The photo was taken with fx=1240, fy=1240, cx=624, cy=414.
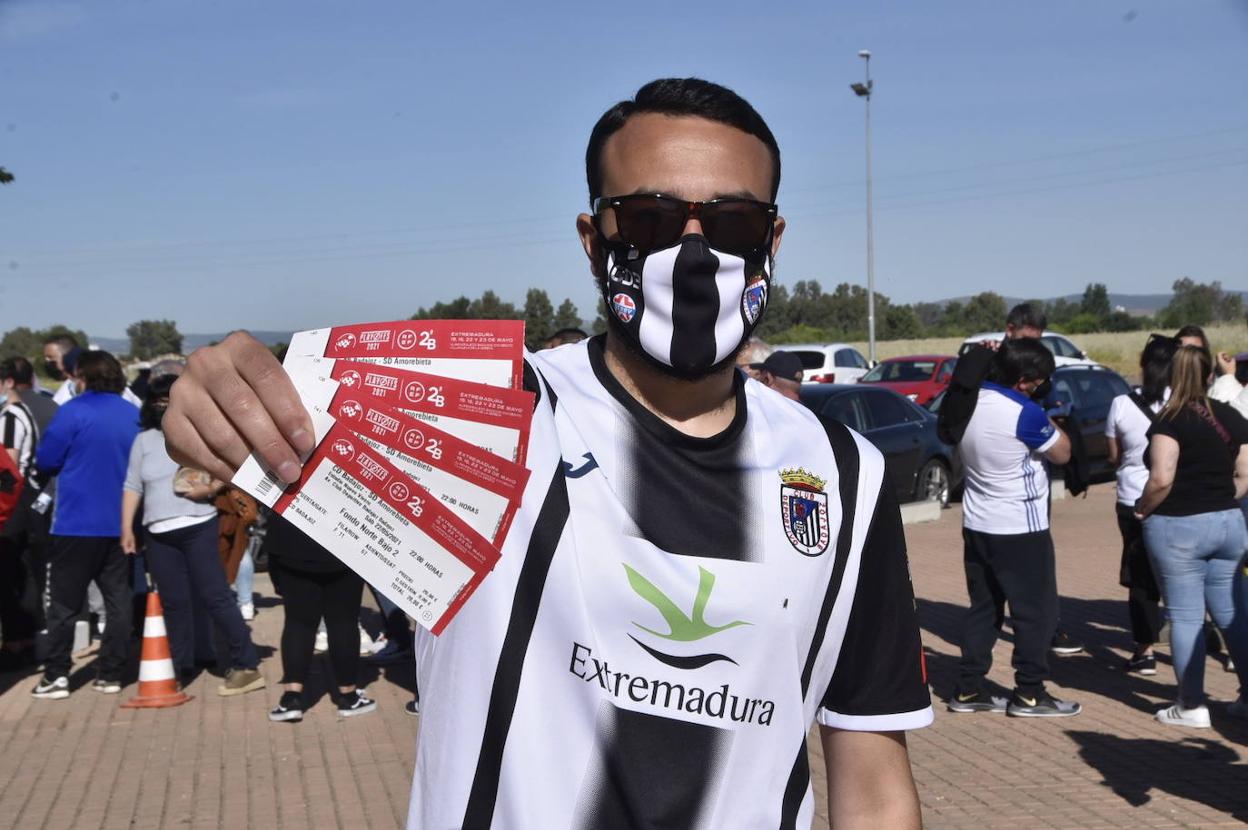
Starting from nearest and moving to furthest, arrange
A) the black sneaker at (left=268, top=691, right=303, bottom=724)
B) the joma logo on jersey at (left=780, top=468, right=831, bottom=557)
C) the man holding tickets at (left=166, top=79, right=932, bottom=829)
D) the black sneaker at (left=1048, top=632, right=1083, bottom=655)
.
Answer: the man holding tickets at (left=166, top=79, right=932, bottom=829) → the joma logo on jersey at (left=780, top=468, right=831, bottom=557) → the black sneaker at (left=268, top=691, right=303, bottom=724) → the black sneaker at (left=1048, top=632, right=1083, bottom=655)

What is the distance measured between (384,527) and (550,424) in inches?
17.1

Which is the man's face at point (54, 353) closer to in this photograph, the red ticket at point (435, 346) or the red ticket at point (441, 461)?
the red ticket at point (435, 346)

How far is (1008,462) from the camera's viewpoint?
24.1 feet

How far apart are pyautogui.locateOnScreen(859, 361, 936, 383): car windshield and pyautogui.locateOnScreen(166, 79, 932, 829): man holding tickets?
2125 cm

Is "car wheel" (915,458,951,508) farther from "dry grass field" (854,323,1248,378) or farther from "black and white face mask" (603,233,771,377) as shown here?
"dry grass field" (854,323,1248,378)

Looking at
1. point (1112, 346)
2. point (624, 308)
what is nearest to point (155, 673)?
point (624, 308)

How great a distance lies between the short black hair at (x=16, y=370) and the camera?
9.76 meters

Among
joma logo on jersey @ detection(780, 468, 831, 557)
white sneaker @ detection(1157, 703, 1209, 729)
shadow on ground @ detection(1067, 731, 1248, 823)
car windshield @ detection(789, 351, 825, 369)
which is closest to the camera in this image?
joma logo on jersey @ detection(780, 468, 831, 557)

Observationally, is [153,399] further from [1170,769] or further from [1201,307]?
[1201,307]

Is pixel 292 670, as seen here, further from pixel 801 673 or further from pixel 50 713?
pixel 801 673

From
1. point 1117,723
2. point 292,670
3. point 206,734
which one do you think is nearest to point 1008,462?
point 1117,723

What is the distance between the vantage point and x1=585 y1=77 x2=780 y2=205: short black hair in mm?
2096

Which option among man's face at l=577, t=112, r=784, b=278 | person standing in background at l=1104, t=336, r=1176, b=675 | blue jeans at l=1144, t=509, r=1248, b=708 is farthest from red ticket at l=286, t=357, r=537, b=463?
person standing in background at l=1104, t=336, r=1176, b=675

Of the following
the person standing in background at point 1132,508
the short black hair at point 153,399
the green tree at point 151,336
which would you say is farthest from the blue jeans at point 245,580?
the green tree at point 151,336
